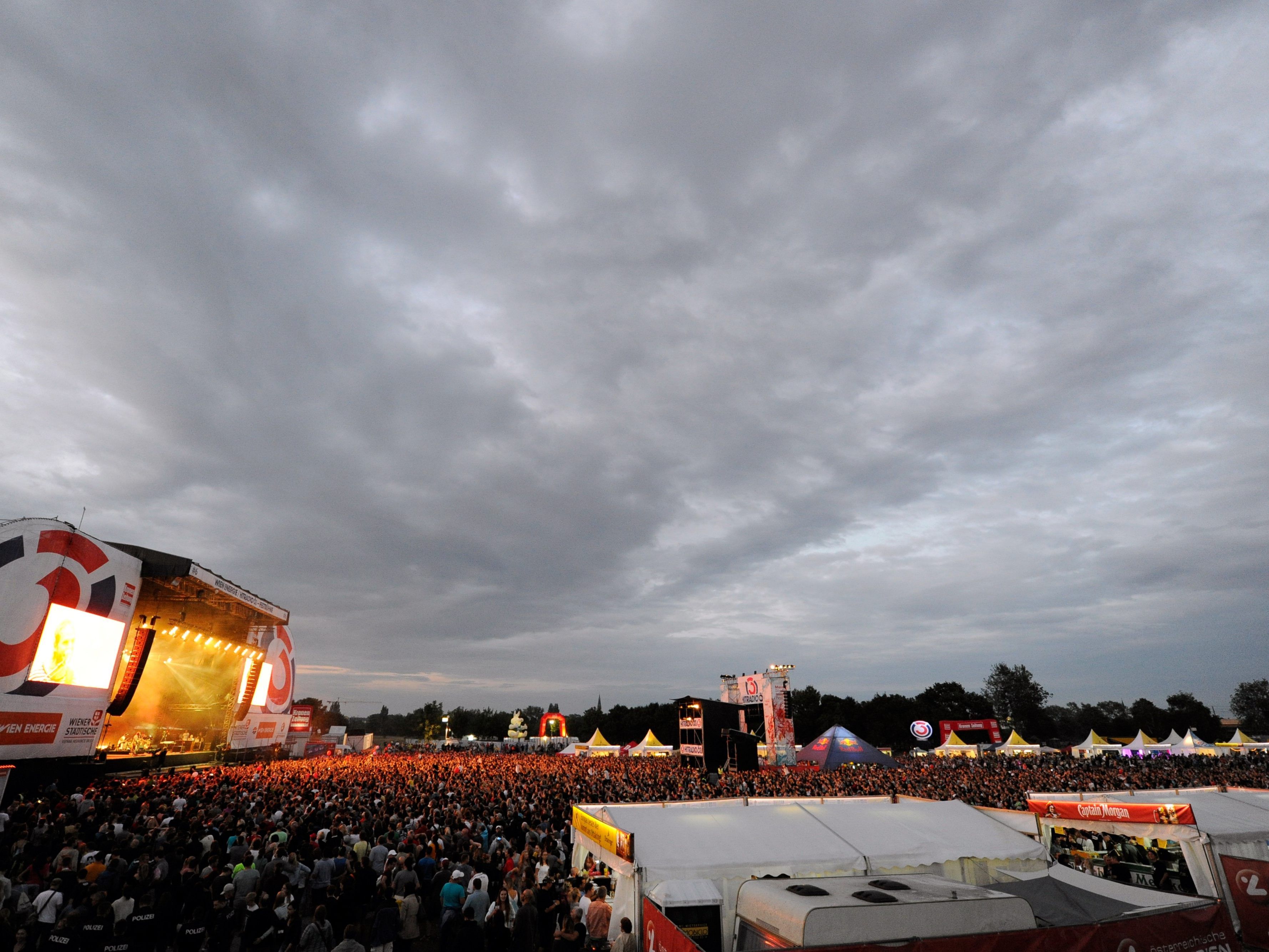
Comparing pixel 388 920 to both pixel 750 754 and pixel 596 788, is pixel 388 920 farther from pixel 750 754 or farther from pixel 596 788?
pixel 750 754

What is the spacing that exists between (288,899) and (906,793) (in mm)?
24428

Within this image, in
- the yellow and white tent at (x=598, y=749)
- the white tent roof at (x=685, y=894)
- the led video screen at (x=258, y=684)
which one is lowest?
the yellow and white tent at (x=598, y=749)

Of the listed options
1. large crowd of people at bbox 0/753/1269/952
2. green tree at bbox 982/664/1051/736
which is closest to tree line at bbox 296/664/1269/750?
green tree at bbox 982/664/1051/736

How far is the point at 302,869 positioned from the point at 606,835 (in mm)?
5275

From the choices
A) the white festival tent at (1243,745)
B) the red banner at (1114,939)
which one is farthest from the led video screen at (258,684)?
the white festival tent at (1243,745)

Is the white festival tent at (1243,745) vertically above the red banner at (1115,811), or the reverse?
the red banner at (1115,811)

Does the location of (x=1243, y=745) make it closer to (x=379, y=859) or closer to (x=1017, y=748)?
(x=1017, y=748)

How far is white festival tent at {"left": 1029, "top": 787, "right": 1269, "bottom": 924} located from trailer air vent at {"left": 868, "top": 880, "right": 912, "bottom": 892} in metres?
7.96

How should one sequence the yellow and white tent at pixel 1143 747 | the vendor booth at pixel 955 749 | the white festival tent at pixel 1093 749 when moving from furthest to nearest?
the vendor booth at pixel 955 749, the white festival tent at pixel 1093 749, the yellow and white tent at pixel 1143 747

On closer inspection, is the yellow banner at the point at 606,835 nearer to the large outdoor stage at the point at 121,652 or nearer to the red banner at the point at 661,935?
the red banner at the point at 661,935

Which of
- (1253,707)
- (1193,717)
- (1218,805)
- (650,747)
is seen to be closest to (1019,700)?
(1193,717)

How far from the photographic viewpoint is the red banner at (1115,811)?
10.9m

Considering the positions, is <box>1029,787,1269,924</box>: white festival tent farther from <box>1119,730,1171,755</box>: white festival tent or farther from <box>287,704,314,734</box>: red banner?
<box>287,704,314,734</box>: red banner

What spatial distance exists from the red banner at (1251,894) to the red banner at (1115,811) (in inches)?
31.1
